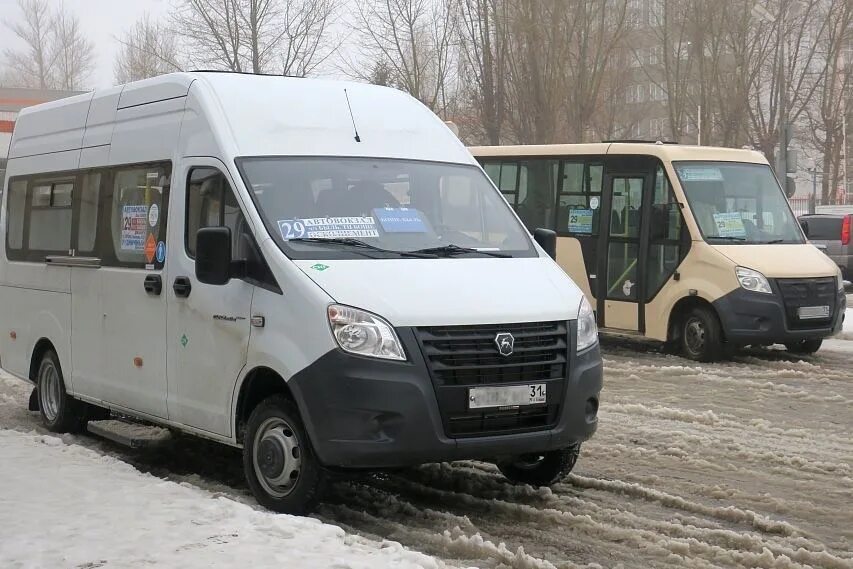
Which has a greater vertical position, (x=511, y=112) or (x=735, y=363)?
(x=511, y=112)

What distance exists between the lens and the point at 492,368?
6.55 metres

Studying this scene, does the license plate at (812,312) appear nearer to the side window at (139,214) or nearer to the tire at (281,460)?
the side window at (139,214)

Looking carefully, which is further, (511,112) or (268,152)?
(511,112)

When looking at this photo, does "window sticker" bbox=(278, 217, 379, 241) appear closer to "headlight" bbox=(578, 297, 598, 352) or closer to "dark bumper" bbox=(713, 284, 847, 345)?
"headlight" bbox=(578, 297, 598, 352)

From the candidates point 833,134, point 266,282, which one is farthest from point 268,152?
point 833,134

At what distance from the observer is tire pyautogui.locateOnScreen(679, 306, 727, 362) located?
13990 millimetres

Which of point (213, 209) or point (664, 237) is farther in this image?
point (664, 237)

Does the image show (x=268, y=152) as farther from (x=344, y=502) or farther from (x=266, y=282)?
(x=344, y=502)

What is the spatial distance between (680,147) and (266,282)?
9155 mm

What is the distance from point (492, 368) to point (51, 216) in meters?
4.72

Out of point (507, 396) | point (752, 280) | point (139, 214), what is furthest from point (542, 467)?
point (752, 280)

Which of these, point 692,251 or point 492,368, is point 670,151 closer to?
point 692,251

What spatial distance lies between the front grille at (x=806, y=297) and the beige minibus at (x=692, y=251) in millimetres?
14

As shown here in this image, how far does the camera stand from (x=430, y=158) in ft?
26.3
